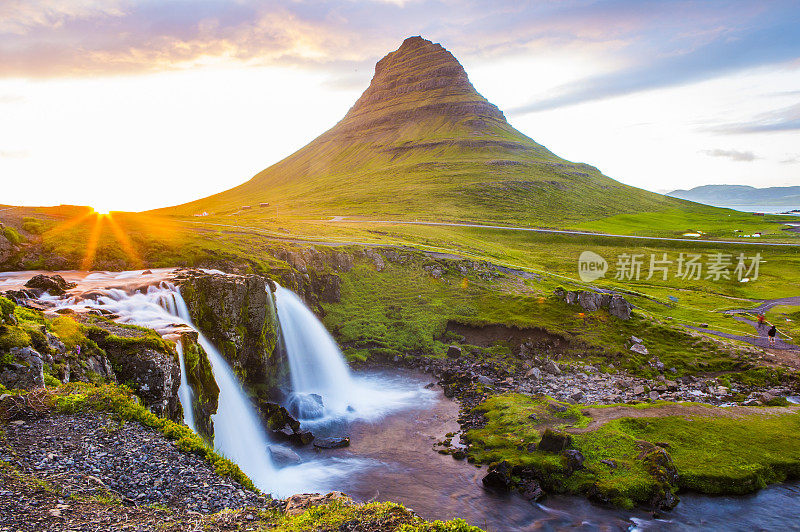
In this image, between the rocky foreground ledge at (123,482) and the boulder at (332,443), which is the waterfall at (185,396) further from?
the boulder at (332,443)

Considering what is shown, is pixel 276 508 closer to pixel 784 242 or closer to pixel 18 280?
pixel 18 280

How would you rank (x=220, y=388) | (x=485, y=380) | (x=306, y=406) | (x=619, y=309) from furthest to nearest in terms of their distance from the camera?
(x=619, y=309) < (x=485, y=380) < (x=306, y=406) < (x=220, y=388)

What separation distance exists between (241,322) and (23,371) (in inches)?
867

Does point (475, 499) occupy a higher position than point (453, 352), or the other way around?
point (453, 352)

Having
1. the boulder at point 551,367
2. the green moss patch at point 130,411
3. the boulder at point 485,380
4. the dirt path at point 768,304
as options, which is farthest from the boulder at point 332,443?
the dirt path at point 768,304

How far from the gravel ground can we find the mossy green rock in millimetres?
19787

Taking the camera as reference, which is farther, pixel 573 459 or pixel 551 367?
pixel 551 367

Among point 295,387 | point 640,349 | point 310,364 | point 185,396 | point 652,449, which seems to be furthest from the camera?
point 640,349

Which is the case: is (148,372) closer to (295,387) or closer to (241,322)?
(241,322)

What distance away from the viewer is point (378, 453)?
33.0 meters

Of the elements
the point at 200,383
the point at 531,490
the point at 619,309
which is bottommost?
the point at 531,490

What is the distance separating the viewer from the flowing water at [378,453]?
24.8m

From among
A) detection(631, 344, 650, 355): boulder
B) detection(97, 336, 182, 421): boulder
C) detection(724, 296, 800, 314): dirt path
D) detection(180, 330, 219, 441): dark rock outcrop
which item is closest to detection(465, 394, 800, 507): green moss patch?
detection(631, 344, 650, 355): boulder

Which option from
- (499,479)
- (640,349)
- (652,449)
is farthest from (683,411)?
(499,479)
